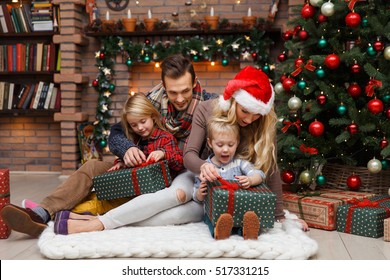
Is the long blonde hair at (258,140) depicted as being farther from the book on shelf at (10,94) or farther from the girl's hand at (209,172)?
the book on shelf at (10,94)

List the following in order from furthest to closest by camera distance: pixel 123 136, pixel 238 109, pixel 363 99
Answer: pixel 363 99 → pixel 123 136 → pixel 238 109

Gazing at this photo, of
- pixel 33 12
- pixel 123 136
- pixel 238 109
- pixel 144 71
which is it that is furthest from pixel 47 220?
pixel 33 12

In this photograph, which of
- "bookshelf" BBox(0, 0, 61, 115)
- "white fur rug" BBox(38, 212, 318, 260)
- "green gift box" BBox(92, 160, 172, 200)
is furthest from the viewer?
"bookshelf" BBox(0, 0, 61, 115)

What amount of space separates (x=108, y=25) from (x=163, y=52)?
1.86ft

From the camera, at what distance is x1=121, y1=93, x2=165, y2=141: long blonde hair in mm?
2557

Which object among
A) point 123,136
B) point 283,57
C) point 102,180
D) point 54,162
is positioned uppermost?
point 283,57

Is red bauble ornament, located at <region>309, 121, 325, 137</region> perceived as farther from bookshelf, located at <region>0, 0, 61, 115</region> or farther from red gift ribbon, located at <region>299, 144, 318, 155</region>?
bookshelf, located at <region>0, 0, 61, 115</region>

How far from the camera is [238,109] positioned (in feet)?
7.41

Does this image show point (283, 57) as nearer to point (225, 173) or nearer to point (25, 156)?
point (225, 173)

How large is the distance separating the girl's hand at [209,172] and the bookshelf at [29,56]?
286cm

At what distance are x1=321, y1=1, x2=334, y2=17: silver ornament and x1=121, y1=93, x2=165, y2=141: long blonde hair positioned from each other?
1157 mm

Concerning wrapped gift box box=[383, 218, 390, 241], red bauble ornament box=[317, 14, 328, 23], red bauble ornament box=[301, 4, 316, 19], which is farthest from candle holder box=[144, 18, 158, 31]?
wrapped gift box box=[383, 218, 390, 241]

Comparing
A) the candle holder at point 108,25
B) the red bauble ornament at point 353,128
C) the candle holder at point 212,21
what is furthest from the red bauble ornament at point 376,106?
→ the candle holder at point 108,25

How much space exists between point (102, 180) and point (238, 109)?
77 centimetres
